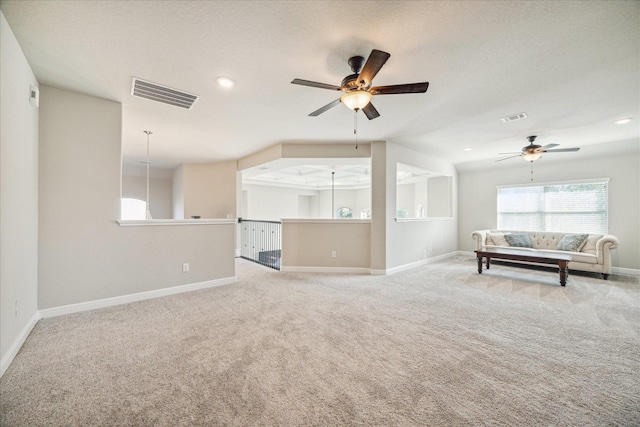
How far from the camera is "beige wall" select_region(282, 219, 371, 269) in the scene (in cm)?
521

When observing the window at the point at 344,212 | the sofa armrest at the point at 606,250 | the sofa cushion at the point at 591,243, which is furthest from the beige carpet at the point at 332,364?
the window at the point at 344,212

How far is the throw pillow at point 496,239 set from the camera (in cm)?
638

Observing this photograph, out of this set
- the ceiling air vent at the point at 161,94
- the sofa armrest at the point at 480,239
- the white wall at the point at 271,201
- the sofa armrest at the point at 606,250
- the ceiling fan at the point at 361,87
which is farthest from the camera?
the white wall at the point at 271,201

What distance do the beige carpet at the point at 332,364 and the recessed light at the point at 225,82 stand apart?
8.61 feet

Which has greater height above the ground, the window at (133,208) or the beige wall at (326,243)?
the window at (133,208)

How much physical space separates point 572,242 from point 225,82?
7.26m

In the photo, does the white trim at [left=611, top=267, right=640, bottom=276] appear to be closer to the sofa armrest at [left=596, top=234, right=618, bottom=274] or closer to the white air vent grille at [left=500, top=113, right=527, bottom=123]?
the sofa armrest at [left=596, top=234, right=618, bottom=274]

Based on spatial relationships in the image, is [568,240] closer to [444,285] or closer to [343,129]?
[444,285]

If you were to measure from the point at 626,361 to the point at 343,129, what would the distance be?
13.3 feet

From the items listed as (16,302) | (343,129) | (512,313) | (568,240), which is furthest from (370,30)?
(568,240)

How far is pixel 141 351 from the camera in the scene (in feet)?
7.12

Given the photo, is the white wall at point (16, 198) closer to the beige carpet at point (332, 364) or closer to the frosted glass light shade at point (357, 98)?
the beige carpet at point (332, 364)

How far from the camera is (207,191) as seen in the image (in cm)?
719

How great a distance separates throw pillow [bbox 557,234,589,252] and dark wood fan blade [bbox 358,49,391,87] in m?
6.14
